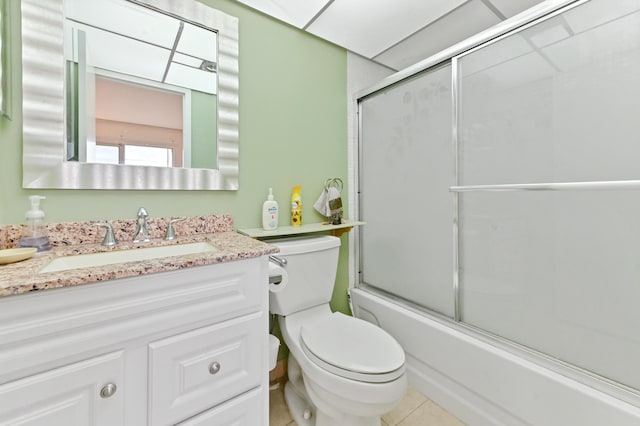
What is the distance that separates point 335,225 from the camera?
1.55 meters

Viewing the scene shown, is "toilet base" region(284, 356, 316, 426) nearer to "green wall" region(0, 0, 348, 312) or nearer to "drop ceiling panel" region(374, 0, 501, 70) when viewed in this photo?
"green wall" region(0, 0, 348, 312)

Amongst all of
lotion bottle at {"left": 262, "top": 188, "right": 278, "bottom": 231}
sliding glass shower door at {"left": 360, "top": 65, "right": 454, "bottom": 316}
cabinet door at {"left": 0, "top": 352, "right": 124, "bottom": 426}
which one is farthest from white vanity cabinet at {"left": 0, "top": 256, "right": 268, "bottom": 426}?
sliding glass shower door at {"left": 360, "top": 65, "right": 454, "bottom": 316}

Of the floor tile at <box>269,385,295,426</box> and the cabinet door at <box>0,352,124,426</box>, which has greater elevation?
the cabinet door at <box>0,352,124,426</box>

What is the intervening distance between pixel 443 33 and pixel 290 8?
36.4 inches

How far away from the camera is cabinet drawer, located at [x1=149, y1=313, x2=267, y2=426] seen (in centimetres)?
74

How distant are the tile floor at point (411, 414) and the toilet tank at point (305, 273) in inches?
19.8

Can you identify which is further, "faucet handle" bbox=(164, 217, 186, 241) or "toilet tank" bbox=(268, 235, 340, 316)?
"toilet tank" bbox=(268, 235, 340, 316)

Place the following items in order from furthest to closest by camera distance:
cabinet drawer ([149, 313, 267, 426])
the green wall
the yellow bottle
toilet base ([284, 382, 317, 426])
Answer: the yellow bottle < toilet base ([284, 382, 317, 426]) < the green wall < cabinet drawer ([149, 313, 267, 426])

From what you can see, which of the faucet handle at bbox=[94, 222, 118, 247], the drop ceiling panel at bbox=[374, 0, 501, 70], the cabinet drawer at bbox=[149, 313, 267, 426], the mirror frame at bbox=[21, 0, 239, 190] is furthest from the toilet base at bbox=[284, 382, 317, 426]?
the drop ceiling panel at bbox=[374, 0, 501, 70]

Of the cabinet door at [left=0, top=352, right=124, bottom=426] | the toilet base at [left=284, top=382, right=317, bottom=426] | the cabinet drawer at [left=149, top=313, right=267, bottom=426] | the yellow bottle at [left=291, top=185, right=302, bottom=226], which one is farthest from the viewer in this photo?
the yellow bottle at [left=291, top=185, right=302, bottom=226]

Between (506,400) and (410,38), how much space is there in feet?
6.41

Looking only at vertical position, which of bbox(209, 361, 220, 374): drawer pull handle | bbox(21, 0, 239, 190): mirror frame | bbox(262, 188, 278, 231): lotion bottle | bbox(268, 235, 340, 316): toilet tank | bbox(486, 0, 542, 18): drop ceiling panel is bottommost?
bbox(209, 361, 220, 374): drawer pull handle

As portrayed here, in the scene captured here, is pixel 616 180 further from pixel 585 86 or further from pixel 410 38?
pixel 410 38

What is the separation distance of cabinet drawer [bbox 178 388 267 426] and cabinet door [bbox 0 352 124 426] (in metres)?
0.22
